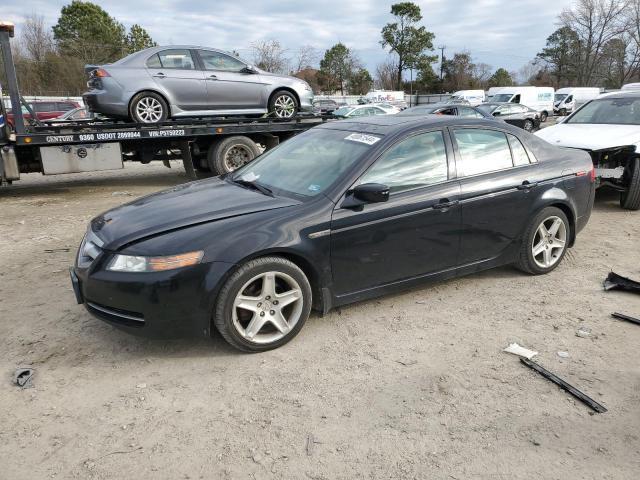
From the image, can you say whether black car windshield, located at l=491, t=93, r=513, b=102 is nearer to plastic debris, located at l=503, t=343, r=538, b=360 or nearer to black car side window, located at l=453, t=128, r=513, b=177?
black car side window, located at l=453, t=128, r=513, b=177

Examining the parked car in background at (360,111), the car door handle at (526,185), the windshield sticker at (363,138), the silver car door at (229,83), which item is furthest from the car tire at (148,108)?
the parked car in background at (360,111)

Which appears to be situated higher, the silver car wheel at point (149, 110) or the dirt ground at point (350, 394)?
the silver car wheel at point (149, 110)

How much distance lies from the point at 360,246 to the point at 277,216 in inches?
25.6

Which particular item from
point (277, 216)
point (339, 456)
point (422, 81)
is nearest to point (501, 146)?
point (277, 216)

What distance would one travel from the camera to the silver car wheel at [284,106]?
422 inches

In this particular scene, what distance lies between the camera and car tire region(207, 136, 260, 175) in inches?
393

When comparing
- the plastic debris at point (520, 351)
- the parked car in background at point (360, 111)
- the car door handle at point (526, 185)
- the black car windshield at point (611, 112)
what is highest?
the black car windshield at point (611, 112)

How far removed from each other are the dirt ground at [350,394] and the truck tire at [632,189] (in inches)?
131

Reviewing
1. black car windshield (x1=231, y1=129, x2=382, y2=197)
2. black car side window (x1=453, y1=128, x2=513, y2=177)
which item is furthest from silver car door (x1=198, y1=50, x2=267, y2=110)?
black car side window (x1=453, y1=128, x2=513, y2=177)

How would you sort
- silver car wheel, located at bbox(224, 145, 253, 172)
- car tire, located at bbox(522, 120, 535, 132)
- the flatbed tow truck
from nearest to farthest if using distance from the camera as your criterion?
the flatbed tow truck → silver car wheel, located at bbox(224, 145, 253, 172) → car tire, located at bbox(522, 120, 535, 132)

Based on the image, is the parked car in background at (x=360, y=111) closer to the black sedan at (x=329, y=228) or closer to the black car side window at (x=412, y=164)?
the black sedan at (x=329, y=228)

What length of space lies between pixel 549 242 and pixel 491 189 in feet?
3.25

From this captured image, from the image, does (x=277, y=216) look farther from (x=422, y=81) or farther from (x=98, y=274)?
(x=422, y=81)

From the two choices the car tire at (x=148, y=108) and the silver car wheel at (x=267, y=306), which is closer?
the silver car wheel at (x=267, y=306)
